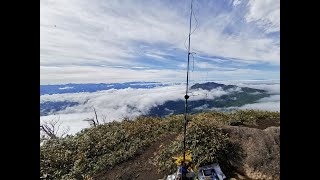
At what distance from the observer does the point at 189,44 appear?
409 cm

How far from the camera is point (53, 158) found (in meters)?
10.8
